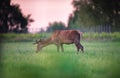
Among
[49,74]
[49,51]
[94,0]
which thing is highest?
[94,0]

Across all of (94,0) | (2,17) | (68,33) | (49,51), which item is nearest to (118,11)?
(94,0)

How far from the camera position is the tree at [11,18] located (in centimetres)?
445

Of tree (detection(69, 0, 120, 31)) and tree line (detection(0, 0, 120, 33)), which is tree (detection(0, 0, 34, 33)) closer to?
tree line (detection(0, 0, 120, 33))

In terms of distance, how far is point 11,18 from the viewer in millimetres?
4492

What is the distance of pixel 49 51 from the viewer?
450cm

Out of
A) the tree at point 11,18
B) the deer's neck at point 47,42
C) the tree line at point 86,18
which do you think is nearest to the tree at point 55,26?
the tree line at point 86,18

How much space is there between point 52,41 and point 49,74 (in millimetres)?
411

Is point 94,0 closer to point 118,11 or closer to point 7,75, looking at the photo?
point 118,11

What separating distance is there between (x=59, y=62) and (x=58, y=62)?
1 cm

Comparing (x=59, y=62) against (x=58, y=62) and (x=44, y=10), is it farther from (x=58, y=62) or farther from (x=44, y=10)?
(x=44, y=10)

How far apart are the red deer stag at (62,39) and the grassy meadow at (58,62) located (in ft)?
0.21

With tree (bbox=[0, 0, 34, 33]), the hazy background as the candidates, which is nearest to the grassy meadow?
tree (bbox=[0, 0, 34, 33])

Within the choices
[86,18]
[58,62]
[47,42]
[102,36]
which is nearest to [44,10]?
[47,42]

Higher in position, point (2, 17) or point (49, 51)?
point (2, 17)
